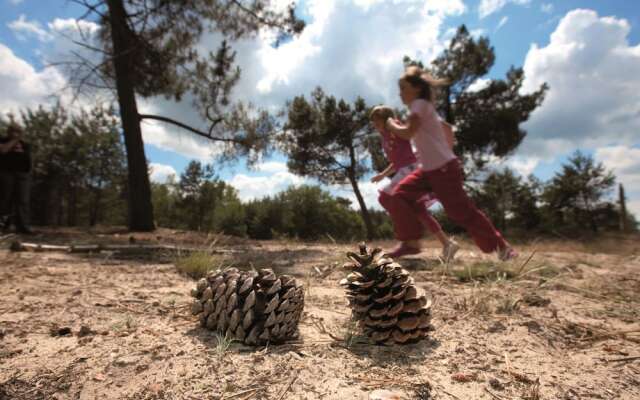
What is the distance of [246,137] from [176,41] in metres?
2.57

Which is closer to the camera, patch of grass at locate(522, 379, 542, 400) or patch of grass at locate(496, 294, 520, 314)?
patch of grass at locate(522, 379, 542, 400)

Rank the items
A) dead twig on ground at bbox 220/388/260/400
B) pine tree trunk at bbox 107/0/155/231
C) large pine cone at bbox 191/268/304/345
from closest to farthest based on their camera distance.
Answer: dead twig on ground at bbox 220/388/260/400, large pine cone at bbox 191/268/304/345, pine tree trunk at bbox 107/0/155/231

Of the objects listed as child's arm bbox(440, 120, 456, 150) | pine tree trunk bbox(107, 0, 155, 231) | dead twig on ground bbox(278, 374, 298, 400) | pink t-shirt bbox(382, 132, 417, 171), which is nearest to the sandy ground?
dead twig on ground bbox(278, 374, 298, 400)

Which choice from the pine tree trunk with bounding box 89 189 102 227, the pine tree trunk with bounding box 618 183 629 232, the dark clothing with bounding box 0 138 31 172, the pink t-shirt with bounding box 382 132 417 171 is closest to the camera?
the pink t-shirt with bounding box 382 132 417 171

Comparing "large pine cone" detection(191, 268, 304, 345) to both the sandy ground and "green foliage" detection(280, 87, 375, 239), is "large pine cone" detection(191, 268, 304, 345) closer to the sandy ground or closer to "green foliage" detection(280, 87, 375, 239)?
the sandy ground

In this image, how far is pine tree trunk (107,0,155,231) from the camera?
305 inches

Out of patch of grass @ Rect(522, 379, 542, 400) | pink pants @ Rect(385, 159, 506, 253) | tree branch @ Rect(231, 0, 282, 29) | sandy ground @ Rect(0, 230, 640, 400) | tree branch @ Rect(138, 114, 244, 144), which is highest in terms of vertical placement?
tree branch @ Rect(231, 0, 282, 29)

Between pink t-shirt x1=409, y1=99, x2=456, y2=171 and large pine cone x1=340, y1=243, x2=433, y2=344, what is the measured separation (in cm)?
142

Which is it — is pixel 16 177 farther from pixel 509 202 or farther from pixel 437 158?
pixel 509 202

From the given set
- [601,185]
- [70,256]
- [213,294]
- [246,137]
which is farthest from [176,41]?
[601,185]

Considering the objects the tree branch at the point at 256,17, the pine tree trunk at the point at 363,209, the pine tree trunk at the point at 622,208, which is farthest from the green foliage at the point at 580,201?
the tree branch at the point at 256,17

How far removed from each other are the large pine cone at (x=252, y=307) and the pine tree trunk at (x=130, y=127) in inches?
274

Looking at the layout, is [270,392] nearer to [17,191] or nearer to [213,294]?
[213,294]

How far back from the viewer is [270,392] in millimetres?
1044
